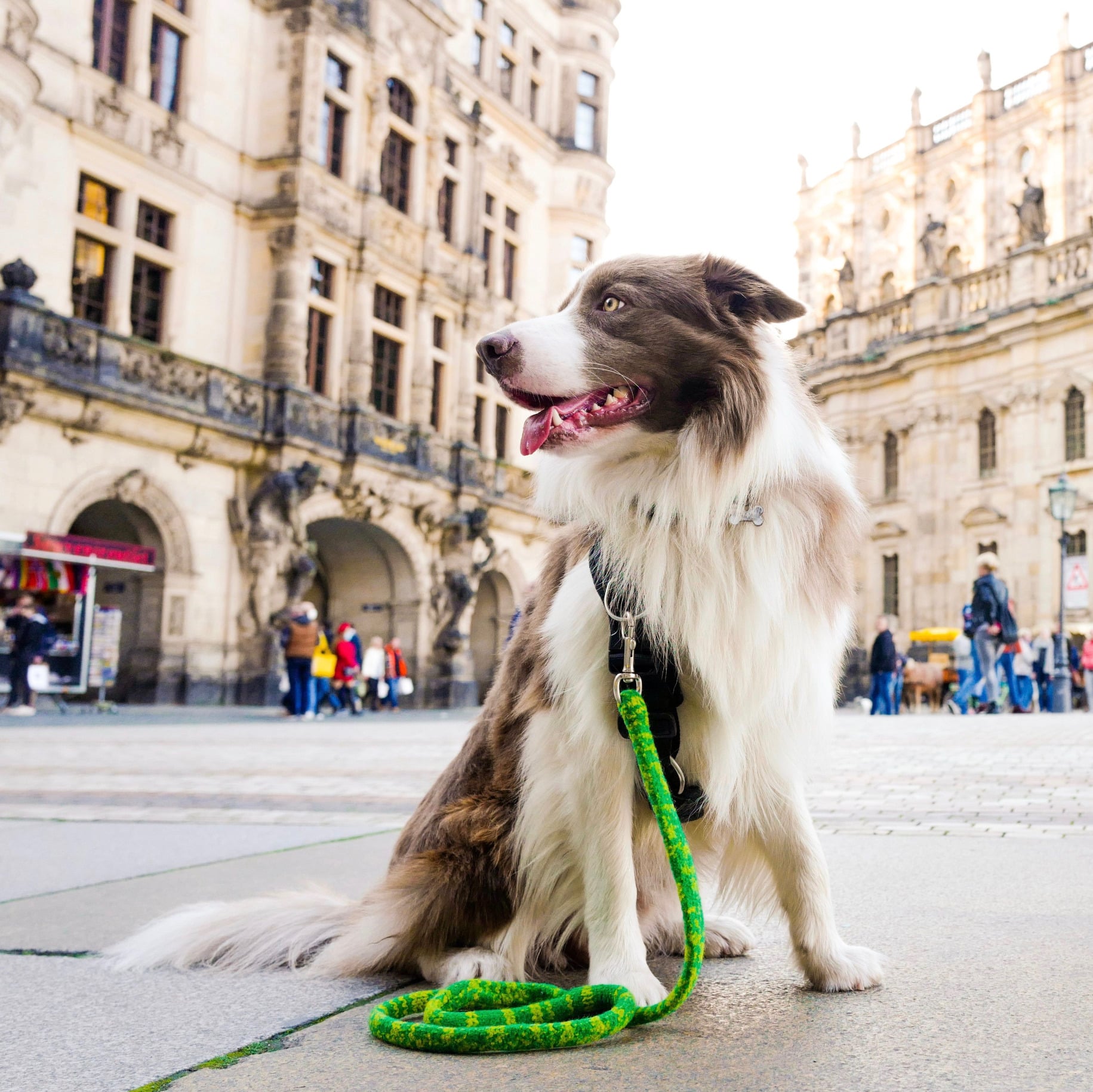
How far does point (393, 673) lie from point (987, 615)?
43.0 feet

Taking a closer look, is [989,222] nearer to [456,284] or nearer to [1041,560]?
[1041,560]

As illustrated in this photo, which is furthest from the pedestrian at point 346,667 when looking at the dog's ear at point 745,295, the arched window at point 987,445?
the arched window at point 987,445

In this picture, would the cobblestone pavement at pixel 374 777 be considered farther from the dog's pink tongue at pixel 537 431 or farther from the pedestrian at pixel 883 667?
the pedestrian at pixel 883 667

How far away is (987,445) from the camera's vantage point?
37812 mm

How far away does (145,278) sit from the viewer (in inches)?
874

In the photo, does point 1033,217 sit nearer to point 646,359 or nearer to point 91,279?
point 91,279

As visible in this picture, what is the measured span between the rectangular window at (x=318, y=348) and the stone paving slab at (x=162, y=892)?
72.2 ft

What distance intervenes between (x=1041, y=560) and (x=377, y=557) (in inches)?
797

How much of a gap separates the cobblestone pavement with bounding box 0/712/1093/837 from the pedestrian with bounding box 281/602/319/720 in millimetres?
4177

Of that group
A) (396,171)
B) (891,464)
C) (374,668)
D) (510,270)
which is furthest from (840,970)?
(891,464)

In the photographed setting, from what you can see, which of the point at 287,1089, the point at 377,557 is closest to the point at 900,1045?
the point at 287,1089

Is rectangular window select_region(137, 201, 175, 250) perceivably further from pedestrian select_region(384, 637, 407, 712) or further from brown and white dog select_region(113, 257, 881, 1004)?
brown and white dog select_region(113, 257, 881, 1004)

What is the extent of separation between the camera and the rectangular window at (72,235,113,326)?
2073 cm

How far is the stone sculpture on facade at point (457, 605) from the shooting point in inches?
1090
